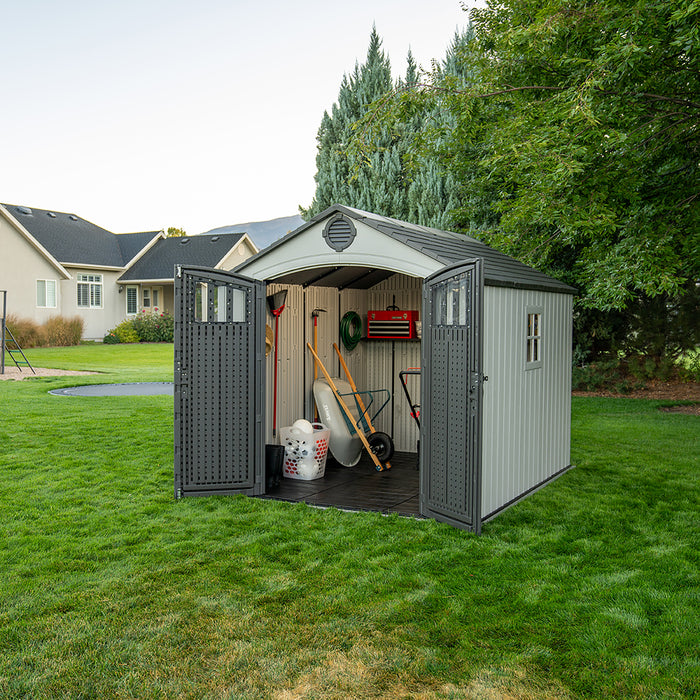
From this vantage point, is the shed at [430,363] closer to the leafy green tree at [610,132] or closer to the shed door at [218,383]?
the shed door at [218,383]

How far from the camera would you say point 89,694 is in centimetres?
302

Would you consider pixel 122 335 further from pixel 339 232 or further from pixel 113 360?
pixel 339 232

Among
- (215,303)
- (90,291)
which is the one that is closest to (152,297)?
(90,291)

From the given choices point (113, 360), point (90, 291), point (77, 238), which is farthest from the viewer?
point (77, 238)

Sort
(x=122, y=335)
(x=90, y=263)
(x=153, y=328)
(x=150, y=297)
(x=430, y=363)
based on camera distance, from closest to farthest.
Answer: (x=430, y=363) < (x=122, y=335) < (x=153, y=328) < (x=90, y=263) < (x=150, y=297)

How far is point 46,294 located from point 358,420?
21.2m

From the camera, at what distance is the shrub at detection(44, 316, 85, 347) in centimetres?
2395

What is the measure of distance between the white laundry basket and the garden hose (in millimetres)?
1533

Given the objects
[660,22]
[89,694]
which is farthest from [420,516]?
[660,22]

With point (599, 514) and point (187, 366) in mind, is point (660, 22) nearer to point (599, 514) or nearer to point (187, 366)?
point (599, 514)

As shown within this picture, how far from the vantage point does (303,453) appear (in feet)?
22.9

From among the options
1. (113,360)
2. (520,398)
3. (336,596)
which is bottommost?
(336,596)

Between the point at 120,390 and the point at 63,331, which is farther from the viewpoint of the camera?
the point at 63,331

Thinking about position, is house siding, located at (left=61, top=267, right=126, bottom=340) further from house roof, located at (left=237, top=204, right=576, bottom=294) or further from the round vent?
the round vent
